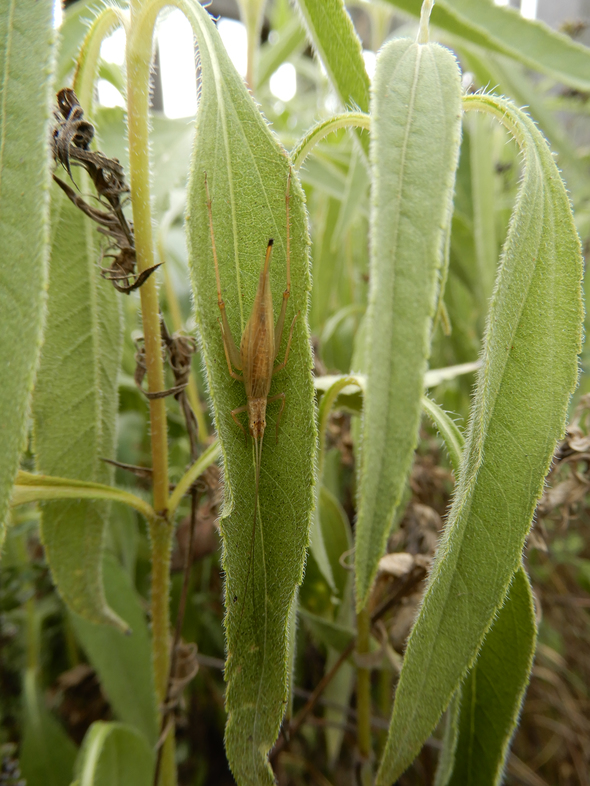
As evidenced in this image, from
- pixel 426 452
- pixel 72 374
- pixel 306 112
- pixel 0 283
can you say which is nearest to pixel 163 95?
pixel 306 112

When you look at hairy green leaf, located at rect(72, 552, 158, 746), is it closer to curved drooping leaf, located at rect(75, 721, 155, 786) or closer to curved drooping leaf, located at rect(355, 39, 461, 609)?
curved drooping leaf, located at rect(75, 721, 155, 786)

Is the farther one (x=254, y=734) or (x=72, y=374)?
(x=72, y=374)

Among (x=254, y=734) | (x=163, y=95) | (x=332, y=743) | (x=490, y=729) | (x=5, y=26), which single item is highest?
(x=163, y=95)

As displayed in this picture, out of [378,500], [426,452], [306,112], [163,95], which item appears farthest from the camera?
[163,95]

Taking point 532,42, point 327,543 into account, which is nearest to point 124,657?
point 327,543

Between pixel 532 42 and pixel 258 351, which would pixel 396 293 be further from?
pixel 532 42

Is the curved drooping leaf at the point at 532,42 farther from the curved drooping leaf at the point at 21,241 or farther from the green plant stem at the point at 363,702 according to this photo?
the green plant stem at the point at 363,702

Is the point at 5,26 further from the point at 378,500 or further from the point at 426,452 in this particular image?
the point at 426,452

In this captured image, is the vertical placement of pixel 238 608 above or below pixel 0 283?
below
